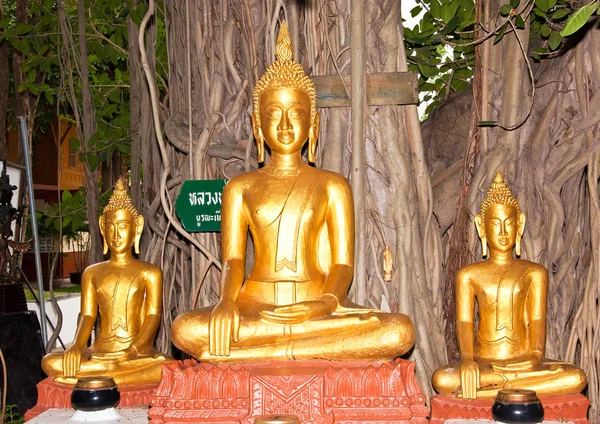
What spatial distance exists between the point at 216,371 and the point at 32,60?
3.62m

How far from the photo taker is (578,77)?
4.05 meters

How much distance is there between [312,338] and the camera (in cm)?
311

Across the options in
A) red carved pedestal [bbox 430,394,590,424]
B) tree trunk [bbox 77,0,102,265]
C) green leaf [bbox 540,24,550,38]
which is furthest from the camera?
tree trunk [bbox 77,0,102,265]

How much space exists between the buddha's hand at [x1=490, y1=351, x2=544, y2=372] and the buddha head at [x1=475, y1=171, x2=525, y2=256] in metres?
0.45

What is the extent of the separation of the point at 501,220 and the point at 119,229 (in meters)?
1.68

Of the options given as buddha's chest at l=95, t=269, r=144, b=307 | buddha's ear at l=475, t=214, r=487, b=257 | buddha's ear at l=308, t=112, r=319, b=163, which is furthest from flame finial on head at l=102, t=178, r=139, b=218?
buddha's ear at l=475, t=214, r=487, b=257

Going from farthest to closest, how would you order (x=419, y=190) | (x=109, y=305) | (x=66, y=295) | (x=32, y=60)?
(x=66, y=295)
(x=32, y=60)
(x=419, y=190)
(x=109, y=305)

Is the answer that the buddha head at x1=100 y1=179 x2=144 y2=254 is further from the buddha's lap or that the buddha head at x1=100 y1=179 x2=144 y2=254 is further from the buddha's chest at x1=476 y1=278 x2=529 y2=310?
the buddha's chest at x1=476 y1=278 x2=529 y2=310

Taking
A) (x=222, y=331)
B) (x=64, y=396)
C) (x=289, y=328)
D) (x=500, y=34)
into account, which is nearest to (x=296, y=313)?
(x=289, y=328)

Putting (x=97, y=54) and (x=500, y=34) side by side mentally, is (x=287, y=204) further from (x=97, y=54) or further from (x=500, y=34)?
(x=97, y=54)

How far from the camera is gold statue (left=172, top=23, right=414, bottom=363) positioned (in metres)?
3.08

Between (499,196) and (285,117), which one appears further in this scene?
(499,196)

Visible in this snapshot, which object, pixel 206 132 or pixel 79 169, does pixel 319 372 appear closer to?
pixel 206 132

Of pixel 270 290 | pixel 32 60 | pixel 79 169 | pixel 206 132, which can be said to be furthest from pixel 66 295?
pixel 270 290
